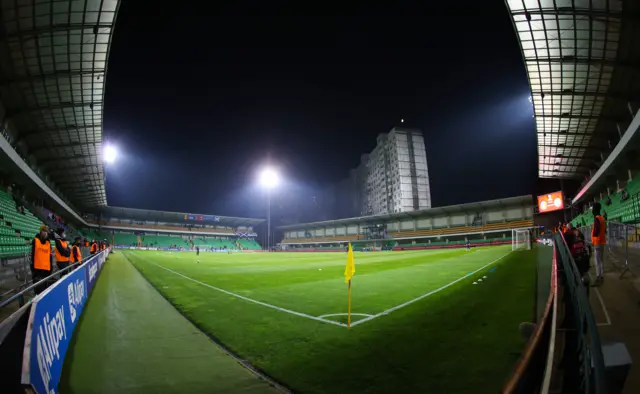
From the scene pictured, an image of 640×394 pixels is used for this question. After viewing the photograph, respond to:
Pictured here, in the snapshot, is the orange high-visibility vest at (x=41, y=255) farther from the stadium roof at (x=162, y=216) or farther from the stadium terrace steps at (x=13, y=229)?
the stadium roof at (x=162, y=216)

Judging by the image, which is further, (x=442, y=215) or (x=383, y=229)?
(x=383, y=229)

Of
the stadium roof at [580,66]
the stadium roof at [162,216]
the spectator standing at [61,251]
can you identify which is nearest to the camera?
the spectator standing at [61,251]

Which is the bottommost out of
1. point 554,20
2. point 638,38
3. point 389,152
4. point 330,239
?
point 330,239

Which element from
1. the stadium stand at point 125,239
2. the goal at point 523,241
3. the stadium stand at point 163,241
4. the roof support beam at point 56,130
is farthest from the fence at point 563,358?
the stadium stand at point 125,239

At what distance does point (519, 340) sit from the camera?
504 cm

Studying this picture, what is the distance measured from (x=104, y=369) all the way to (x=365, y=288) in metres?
8.22

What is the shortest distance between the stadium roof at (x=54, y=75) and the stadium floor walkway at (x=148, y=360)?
17444 millimetres

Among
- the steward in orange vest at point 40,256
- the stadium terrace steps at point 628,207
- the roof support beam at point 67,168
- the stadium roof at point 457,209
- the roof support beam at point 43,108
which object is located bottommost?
the steward in orange vest at point 40,256

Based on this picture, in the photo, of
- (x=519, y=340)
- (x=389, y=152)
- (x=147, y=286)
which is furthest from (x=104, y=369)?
(x=389, y=152)

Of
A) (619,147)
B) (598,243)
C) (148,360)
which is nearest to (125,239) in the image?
(148,360)

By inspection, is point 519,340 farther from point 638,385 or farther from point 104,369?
point 104,369

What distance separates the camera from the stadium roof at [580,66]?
1852cm

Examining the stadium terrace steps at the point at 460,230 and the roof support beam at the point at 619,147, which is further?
the stadium terrace steps at the point at 460,230

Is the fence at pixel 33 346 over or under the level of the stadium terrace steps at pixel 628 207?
under
